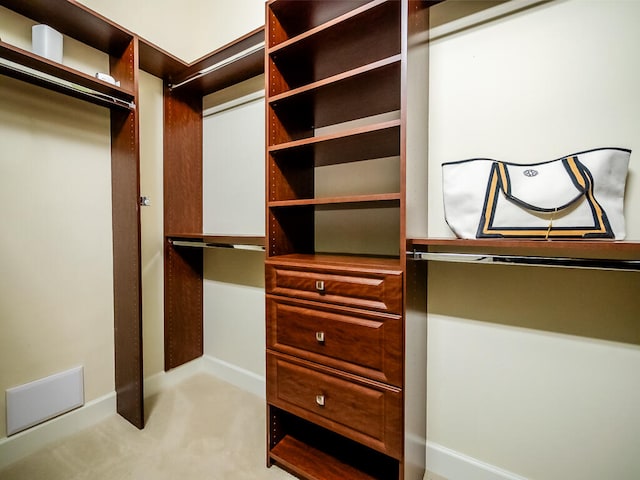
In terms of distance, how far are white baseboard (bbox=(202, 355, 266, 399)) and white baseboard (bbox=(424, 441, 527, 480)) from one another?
107 cm

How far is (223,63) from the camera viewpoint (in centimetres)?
175

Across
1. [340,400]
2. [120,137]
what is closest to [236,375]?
[340,400]

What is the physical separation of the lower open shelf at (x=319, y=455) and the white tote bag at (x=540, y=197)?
3.62 ft

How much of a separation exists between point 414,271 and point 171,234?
1636 millimetres

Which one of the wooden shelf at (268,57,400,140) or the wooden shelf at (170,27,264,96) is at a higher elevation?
the wooden shelf at (170,27,264,96)

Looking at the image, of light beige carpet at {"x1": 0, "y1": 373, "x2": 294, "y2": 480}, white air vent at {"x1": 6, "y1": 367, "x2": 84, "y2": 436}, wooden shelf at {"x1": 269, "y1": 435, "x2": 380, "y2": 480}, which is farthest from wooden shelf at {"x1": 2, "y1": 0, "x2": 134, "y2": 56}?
wooden shelf at {"x1": 269, "y1": 435, "x2": 380, "y2": 480}

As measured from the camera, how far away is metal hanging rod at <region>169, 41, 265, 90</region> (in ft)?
5.30

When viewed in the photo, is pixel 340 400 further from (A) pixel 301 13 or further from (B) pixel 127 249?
(A) pixel 301 13

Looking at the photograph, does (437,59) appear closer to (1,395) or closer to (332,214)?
(332,214)

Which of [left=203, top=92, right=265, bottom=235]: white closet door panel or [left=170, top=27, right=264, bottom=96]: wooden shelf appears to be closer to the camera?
[left=170, top=27, right=264, bottom=96]: wooden shelf

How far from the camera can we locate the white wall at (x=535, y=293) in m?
0.97

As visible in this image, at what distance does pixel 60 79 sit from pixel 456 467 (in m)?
2.53

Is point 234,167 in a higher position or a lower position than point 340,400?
higher

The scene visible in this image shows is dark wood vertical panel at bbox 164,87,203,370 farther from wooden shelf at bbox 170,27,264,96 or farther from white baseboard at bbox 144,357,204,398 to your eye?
wooden shelf at bbox 170,27,264,96
